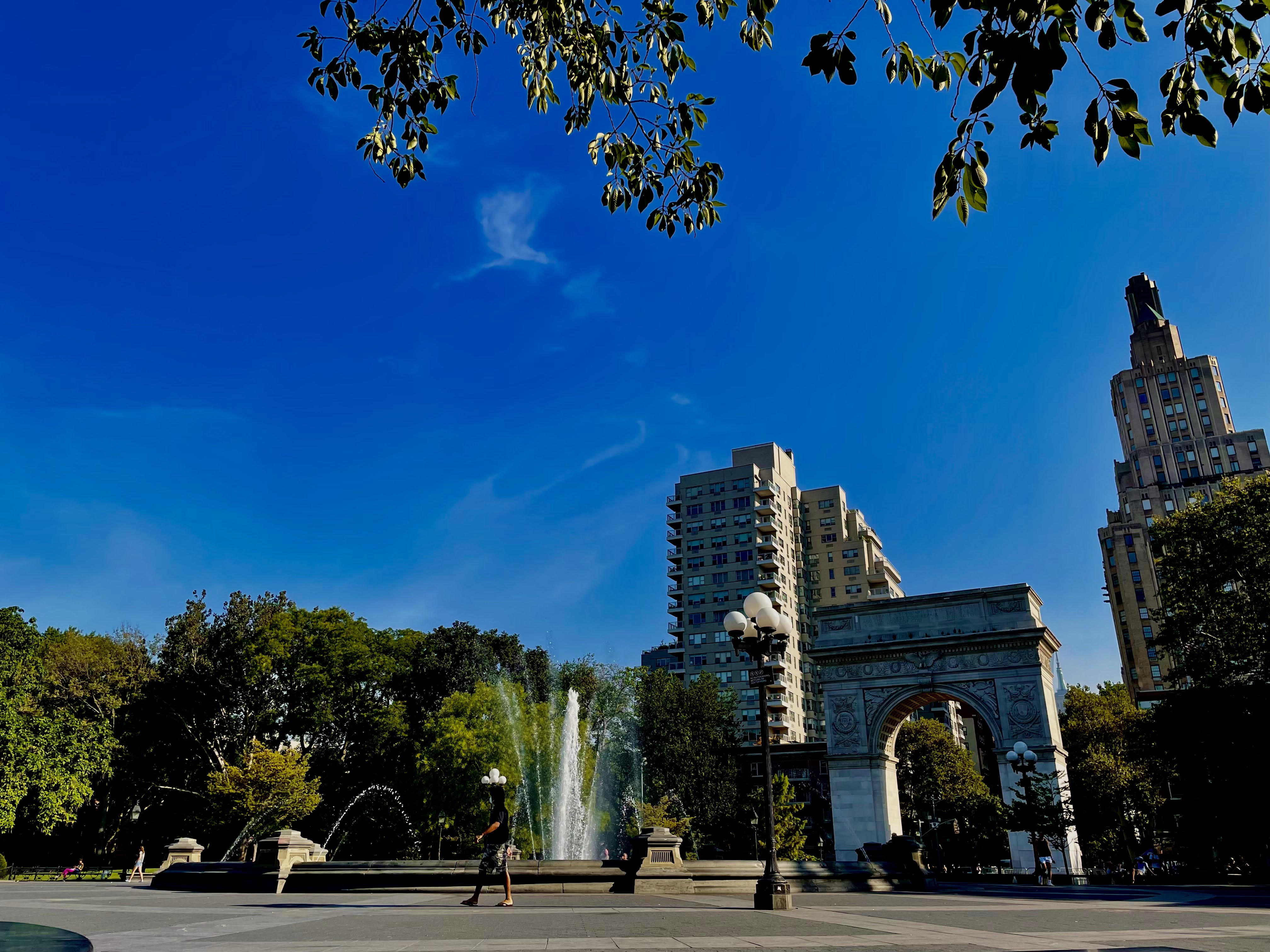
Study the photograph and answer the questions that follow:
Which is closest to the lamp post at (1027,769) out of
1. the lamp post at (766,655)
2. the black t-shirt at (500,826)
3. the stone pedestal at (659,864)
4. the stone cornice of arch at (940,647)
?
the stone cornice of arch at (940,647)

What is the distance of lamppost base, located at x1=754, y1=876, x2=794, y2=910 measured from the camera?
41.3ft

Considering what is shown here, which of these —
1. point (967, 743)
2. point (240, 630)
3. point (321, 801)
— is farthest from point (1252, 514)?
point (967, 743)

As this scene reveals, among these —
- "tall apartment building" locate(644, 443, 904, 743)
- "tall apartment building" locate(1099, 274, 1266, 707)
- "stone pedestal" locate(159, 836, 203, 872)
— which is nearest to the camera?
"stone pedestal" locate(159, 836, 203, 872)

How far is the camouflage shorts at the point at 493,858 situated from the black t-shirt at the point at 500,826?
0.40ft

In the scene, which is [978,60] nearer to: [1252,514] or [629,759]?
[1252,514]

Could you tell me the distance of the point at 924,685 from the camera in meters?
36.3

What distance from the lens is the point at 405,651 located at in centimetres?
4650

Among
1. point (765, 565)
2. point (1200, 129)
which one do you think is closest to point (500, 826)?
point (1200, 129)

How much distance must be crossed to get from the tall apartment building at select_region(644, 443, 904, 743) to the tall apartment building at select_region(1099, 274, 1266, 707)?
88.5ft

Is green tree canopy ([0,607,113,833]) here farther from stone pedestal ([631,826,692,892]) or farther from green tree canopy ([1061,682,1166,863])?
green tree canopy ([1061,682,1166,863])

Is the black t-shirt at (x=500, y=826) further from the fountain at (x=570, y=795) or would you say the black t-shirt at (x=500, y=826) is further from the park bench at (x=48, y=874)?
the park bench at (x=48, y=874)

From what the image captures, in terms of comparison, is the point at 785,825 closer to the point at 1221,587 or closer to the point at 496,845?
the point at 1221,587

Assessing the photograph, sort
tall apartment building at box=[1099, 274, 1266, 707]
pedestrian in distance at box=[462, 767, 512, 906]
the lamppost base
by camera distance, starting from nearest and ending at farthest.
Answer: pedestrian in distance at box=[462, 767, 512, 906] → the lamppost base → tall apartment building at box=[1099, 274, 1266, 707]

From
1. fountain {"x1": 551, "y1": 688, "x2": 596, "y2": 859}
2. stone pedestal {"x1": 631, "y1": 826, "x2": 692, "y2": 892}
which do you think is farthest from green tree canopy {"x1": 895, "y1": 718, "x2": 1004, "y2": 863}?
stone pedestal {"x1": 631, "y1": 826, "x2": 692, "y2": 892}
